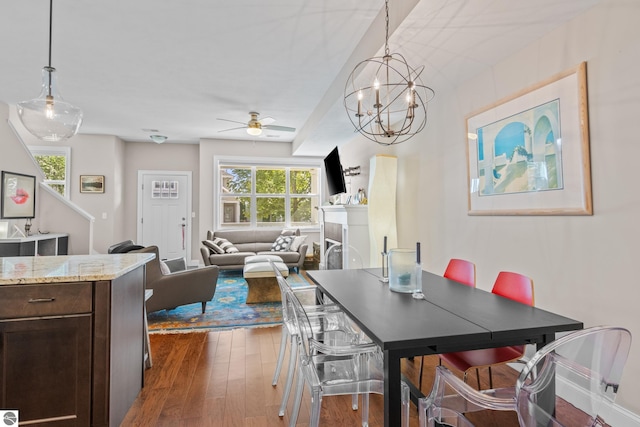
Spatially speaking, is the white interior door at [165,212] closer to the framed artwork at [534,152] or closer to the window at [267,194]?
the window at [267,194]

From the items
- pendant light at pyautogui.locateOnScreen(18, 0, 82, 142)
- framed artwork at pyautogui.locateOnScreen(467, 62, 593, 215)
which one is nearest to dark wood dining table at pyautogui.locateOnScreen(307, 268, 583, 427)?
framed artwork at pyautogui.locateOnScreen(467, 62, 593, 215)

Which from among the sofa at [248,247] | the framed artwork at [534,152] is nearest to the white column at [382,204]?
the framed artwork at [534,152]

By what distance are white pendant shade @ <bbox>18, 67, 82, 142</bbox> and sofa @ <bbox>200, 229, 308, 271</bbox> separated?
336 centimetres

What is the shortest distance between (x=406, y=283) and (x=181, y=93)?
12.7 feet

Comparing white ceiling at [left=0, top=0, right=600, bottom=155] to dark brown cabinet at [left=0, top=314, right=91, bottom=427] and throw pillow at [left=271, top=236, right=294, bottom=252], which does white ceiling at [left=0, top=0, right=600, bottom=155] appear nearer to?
dark brown cabinet at [left=0, top=314, right=91, bottom=427]

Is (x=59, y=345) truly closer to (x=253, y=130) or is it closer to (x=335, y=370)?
(x=335, y=370)

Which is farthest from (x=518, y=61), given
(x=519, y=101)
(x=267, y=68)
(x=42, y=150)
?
(x=42, y=150)

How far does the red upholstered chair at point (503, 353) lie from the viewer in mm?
1674

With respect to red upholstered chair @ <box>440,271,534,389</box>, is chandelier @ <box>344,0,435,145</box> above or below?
above

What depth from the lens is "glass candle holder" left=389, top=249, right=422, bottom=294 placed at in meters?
1.87

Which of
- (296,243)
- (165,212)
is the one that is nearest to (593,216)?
(296,243)

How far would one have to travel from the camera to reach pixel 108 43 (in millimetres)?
2951

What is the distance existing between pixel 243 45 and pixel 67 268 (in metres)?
2.36

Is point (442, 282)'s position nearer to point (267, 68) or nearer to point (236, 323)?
point (236, 323)
